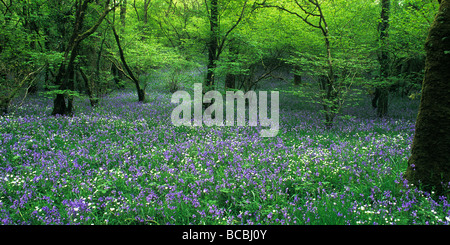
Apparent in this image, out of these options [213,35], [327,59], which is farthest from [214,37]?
[327,59]

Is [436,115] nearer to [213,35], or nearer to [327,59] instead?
[327,59]

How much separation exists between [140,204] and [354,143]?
17.4ft

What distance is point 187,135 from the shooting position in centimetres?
696

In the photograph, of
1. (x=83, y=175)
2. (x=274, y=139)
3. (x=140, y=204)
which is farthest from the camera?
(x=274, y=139)

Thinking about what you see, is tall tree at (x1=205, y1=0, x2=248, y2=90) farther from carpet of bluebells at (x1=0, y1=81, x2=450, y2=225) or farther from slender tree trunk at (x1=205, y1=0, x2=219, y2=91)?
carpet of bluebells at (x1=0, y1=81, x2=450, y2=225)

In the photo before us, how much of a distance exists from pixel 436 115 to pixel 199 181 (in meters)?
3.65

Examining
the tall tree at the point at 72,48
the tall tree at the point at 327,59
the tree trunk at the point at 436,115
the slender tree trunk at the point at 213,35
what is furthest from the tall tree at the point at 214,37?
the tree trunk at the point at 436,115

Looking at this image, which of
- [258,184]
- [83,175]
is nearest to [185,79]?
[83,175]

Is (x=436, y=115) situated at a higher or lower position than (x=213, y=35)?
lower

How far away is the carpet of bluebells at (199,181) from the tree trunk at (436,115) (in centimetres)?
33

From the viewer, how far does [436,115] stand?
342 cm

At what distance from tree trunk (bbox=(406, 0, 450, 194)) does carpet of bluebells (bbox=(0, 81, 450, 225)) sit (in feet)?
1.07
